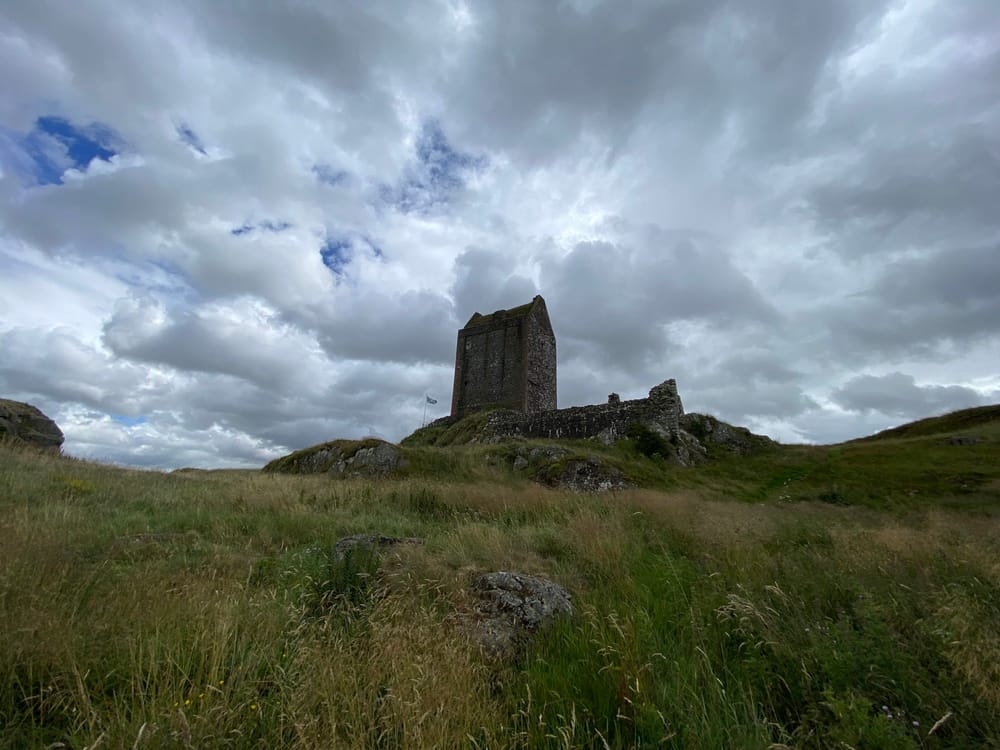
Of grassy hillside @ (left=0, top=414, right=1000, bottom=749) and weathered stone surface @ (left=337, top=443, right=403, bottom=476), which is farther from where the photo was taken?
weathered stone surface @ (left=337, top=443, right=403, bottom=476)

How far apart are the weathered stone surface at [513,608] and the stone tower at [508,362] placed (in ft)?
101

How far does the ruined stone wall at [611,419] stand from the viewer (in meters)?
25.5

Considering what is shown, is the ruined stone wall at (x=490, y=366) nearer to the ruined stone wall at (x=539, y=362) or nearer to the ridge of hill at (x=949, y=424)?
the ruined stone wall at (x=539, y=362)

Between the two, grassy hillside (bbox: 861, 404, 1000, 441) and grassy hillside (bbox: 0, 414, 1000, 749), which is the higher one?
grassy hillside (bbox: 861, 404, 1000, 441)

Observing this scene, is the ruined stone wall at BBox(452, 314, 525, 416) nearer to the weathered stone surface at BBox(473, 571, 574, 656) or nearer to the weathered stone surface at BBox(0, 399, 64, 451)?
the weathered stone surface at BBox(0, 399, 64, 451)

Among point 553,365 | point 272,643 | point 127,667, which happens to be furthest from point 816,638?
point 553,365

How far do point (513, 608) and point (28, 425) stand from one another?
2503 cm

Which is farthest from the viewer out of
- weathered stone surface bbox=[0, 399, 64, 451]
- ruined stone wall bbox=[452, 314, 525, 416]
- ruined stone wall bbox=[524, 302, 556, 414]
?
ruined stone wall bbox=[452, 314, 525, 416]

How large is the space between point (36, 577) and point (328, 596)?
2238mm

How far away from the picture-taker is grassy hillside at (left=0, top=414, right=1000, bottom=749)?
105 inches

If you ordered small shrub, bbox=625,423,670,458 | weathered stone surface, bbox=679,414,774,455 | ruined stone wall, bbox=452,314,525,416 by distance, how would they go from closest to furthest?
small shrub, bbox=625,423,670,458
weathered stone surface, bbox=679,414,774,455
ruined stone wall, bbox=452,314,525,416

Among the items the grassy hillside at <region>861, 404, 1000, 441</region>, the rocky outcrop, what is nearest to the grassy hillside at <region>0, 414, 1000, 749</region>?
the rocky outcrop

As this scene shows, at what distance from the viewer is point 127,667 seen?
3.03 m

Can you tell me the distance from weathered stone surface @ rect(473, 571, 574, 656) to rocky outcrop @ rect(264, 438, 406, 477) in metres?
16.0
